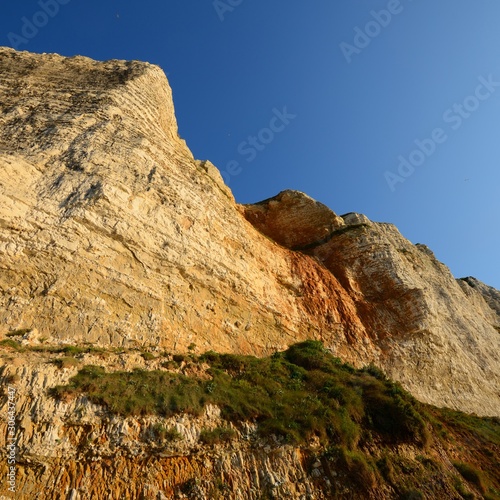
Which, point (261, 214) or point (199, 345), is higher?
point (261, 214)

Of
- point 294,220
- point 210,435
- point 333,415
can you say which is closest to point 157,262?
point 210,435

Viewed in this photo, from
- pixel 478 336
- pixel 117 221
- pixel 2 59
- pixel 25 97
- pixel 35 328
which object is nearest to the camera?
pixel 35 328

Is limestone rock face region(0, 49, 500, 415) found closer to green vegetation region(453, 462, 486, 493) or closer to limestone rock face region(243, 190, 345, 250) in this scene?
limestone rock face region(243, 190, 345, 250)

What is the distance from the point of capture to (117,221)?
573 inches

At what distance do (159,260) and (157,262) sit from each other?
0.12m

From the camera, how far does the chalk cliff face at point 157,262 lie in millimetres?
12758

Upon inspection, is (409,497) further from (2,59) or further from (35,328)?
(2,59)

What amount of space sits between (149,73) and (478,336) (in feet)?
98.1

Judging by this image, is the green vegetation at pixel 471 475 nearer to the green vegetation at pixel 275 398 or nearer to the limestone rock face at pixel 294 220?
the green vegetation at pixel 275 398

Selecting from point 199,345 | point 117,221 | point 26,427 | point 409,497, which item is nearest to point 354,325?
point 199,345

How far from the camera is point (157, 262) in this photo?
15.4 meters
